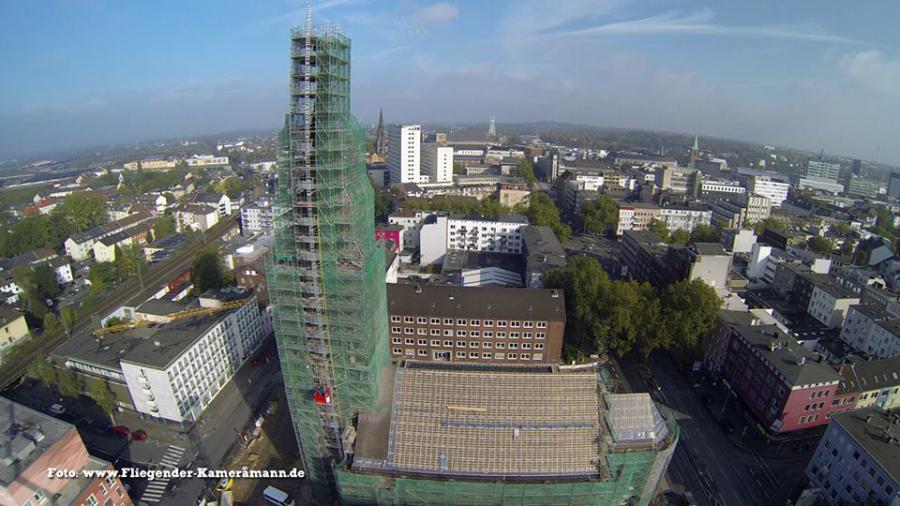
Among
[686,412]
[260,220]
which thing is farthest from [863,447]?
[260,220]

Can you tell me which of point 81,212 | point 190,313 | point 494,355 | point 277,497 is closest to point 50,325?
point 190,313

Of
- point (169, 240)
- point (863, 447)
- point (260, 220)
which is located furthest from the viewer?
point (260, 220)

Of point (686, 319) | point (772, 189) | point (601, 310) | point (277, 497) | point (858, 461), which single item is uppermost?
point (772, 189)

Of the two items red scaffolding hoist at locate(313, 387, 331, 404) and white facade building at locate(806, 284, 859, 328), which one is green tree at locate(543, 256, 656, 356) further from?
red scaffolding hoist at locate(313, 387, 331, 404)

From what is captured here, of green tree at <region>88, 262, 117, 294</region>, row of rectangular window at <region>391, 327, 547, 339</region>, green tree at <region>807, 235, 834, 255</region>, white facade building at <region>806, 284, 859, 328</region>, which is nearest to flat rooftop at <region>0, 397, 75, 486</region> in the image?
row of rectangular window at <region>391, 327, 547, 339</region>

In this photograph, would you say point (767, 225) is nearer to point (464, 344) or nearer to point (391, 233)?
point (391, 233)

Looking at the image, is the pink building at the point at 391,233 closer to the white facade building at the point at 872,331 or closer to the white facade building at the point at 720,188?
the white facade building at the point at 872,331

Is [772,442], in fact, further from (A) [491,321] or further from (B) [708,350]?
(A) [491,321]
